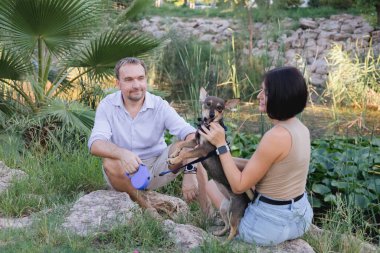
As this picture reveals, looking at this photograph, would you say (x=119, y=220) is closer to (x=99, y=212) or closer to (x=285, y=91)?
(x=99, y=212)

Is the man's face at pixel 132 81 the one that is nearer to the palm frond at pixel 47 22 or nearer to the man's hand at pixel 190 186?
the man's hand at pixel 190 186

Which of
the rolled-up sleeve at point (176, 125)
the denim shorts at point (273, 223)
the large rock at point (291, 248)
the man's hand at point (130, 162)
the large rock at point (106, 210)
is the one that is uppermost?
the rolled-up sleeve at point (176, 125)

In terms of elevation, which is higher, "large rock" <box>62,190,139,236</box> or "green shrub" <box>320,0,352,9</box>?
"green shrub" <box>320,0,352,9</box>

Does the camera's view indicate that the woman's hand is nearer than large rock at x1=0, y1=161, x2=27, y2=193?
Yes

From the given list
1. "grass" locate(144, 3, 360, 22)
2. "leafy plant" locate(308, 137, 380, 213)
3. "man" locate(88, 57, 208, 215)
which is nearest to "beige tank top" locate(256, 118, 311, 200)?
"man" locate(88, 57, 208, 215)

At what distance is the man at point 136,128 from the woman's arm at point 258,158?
89cm

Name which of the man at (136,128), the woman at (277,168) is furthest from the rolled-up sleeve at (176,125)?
the woman at (277,168)

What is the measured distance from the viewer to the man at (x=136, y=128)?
15.1ft

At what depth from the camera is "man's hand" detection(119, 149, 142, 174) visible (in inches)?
162

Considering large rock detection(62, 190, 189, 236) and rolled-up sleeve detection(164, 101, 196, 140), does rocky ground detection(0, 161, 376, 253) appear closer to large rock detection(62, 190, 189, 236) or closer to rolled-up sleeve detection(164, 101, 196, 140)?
large rock detection(62, 190, 189, 236)

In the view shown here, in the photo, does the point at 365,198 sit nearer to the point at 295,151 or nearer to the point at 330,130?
the point at 295,151

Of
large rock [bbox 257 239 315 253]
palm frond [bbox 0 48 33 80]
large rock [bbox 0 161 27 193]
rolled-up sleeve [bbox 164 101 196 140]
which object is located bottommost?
large rock [bbox 0 161 27 193]

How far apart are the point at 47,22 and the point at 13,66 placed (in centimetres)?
85

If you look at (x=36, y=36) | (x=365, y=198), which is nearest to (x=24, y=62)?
(x=36, y=36)
